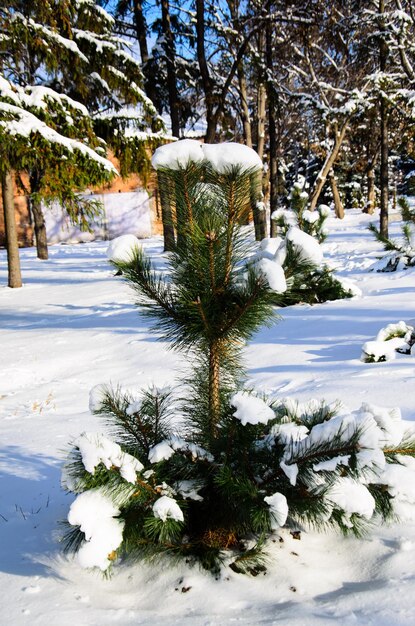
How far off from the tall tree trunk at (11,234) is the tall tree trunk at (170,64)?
588cm

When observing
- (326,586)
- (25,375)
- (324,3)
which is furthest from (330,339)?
(324,3)

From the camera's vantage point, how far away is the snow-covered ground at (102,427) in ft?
6.02

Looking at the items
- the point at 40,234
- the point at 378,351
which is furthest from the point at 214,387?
the point at 40,234

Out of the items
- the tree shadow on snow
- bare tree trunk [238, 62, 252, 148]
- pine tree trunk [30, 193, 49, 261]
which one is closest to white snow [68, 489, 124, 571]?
the tree shadow on snow

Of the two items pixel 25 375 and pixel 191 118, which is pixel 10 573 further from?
pixel 191 118

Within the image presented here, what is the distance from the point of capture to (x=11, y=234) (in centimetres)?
1210

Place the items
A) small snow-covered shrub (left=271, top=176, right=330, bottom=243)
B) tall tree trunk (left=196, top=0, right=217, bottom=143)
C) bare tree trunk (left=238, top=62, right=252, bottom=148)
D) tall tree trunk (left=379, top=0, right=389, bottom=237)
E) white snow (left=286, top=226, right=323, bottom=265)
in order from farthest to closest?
bare tree trunk (left=238, top=62, right=252, bottom=148) → tall tree trunk (left=196, top=0, right=217, bottom=143) → tall tree trunk (left=379, top=0, right=389, bottom=237) → small snow-covered shrub (left=271, top=176, right=330, bottom=243) → white snow (left=286, top=226, right=323, bottom=265)

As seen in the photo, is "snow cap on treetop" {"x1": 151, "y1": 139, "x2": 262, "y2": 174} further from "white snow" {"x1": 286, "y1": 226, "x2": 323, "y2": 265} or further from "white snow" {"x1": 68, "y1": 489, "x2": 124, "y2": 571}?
"white snow" {"x1": 68, "y1": 489, "x2": 124, "y2": 571}

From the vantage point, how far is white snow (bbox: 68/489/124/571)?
174 cm

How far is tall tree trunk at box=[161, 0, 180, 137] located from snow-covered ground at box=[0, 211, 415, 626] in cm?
842

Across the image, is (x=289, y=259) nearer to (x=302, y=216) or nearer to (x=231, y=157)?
(x=231, y=157)

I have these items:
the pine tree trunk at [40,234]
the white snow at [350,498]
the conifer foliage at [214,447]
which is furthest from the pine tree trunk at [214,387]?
the pine tree trunk at [40,234]

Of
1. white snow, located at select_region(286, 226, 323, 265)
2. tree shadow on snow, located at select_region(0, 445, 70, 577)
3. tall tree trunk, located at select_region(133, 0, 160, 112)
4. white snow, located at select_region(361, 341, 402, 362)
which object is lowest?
tree shadow on snow, located at select_region(0, 445, 70, 577)

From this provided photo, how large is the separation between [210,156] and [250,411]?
3.18ft
